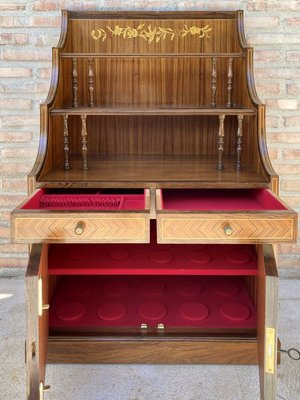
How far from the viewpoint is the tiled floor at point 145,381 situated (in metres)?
1.50

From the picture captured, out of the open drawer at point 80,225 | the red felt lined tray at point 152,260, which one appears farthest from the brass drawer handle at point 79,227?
the red felt lined tray at point 152,260

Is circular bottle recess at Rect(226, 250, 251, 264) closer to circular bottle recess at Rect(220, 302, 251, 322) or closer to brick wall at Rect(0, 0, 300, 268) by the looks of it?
circular bottle recess at Rect(220, 302, 251, 322)

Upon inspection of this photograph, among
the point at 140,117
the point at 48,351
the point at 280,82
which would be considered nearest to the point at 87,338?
the point at 48,351

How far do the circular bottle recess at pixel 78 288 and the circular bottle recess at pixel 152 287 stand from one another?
0.76 feet

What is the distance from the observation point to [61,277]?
1.97 metres

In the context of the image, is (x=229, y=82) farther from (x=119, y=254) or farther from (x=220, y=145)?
(x=119, y=254)

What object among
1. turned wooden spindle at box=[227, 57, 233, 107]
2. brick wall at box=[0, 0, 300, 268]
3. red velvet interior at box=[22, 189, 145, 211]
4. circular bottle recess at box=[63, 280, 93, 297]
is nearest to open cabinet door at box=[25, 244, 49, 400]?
red velvet interior at box=[22, 189, 145, 211]

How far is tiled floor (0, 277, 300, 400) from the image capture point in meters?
1.50

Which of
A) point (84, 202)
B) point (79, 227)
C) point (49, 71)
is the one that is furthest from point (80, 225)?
point (49, 71)

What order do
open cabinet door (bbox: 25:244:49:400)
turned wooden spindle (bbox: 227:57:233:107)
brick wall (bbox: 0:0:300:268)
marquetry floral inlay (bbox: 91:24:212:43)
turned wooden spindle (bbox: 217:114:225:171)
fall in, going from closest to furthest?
1. open cabinet door (bbox: 25:244:49:400)
2. turned wooden spindle (bbox: 217:114:225:171)
3. turned wooden spindle (bbox: 227:57:233:107)
4. marquetry floral inlay (bbox: 91:24:212:43)
5. brick wall (bbox: 0:0:300:268)

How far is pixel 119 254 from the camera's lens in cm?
166

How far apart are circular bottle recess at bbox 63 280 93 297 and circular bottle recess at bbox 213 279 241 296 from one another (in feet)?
1.81

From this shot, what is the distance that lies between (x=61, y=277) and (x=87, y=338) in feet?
1.45

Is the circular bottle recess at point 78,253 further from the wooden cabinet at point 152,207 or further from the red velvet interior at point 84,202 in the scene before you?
the red velvet interior at point 84,202
